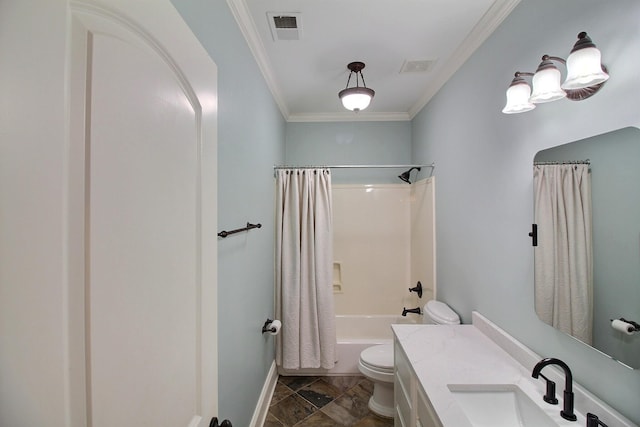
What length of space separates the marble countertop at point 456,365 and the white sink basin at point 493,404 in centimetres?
2

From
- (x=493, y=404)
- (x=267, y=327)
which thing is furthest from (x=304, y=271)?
(x=493, y=404)

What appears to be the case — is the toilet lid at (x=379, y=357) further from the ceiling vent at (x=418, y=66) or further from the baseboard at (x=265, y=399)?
the ceiling vent at (x=418, y=66)

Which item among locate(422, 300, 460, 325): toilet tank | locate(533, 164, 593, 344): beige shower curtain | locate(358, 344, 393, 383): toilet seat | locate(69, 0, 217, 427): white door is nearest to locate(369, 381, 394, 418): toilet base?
locate(358, 344, 393, 383): toilet seat

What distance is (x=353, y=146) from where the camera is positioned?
3.20 m

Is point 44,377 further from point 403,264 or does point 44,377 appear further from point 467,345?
point 403,264

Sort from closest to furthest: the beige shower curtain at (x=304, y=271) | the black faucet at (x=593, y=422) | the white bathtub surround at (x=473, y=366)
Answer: the black faucet at (x=593, y=422) < the white bathtub surround at (x=473, y=366) < the beige shower curtain at (x=304, y=271)

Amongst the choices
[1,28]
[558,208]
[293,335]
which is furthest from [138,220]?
[293,335]

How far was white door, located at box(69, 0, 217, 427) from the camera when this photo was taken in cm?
41

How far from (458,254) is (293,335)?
1575mm

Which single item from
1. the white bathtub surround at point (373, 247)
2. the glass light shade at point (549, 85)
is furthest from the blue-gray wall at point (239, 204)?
the glass light shade at point (549, 85)

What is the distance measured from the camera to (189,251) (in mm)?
689

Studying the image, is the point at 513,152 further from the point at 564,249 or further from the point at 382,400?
the point at 382,400

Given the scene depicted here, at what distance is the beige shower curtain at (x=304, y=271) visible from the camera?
2504 mm

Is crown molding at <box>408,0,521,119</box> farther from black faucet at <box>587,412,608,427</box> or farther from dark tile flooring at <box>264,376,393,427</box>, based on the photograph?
dark tile flooring at <box>264,376,393,427</box>
